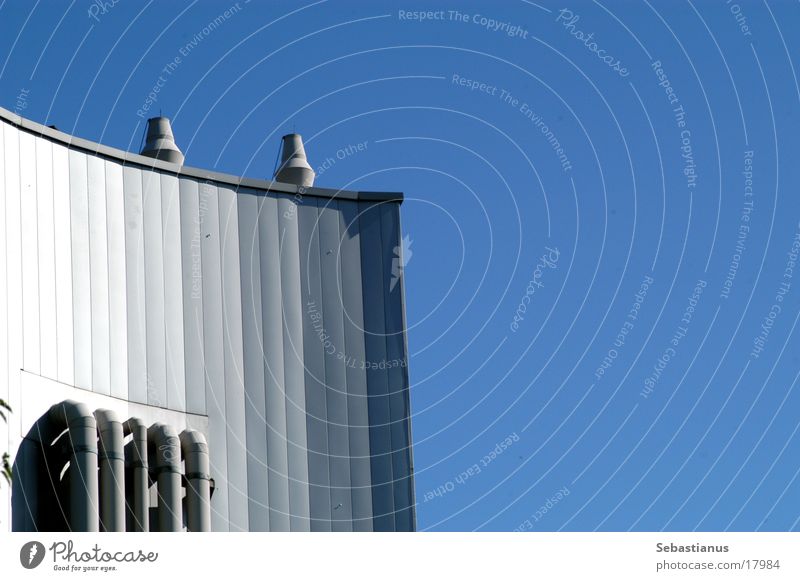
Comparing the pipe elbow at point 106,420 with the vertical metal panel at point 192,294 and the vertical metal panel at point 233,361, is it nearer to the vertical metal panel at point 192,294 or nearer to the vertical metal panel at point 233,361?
the vertical metal panel at point 192,294

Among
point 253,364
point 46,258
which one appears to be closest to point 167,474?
point 253,364

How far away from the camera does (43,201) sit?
99.8 feet

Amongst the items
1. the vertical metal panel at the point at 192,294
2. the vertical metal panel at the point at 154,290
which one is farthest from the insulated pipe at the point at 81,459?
the vertical metal panel at the point at 192,294

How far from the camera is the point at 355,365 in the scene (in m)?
35.5

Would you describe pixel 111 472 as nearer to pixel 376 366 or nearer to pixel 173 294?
pixel 173 294

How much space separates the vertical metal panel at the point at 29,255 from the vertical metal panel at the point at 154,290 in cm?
290

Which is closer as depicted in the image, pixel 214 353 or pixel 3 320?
pixel 3 320

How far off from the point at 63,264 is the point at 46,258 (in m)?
0.46

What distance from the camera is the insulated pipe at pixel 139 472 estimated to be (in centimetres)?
2950

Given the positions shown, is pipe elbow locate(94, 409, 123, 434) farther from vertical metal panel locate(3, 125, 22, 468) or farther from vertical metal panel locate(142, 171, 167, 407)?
vertical metal panel locate(142, 171, 167, 407)
